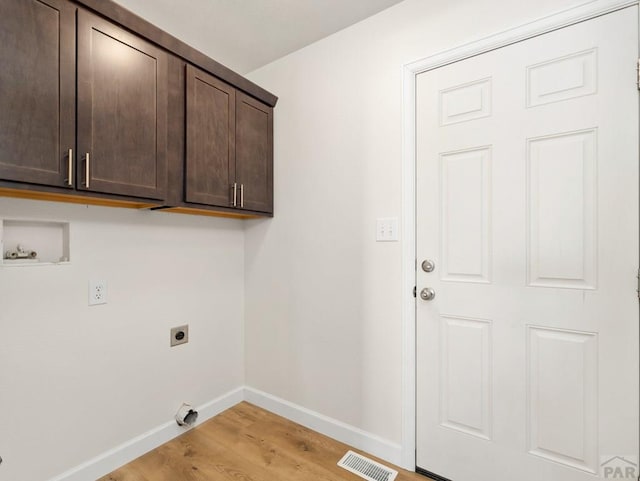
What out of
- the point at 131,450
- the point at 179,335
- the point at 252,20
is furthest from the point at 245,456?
the point at 252,20

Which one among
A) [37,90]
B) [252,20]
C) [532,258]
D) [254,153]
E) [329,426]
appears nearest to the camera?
[37,90]

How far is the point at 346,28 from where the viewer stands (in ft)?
6.23

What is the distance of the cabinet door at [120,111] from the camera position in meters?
1.31

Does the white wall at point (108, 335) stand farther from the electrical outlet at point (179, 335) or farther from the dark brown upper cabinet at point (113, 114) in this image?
the dark brown upper cabinet at point (113, 114)

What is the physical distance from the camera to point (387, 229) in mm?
1744

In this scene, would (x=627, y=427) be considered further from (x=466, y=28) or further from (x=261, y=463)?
(x=466, y=28)

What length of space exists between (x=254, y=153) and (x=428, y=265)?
1.29 metres

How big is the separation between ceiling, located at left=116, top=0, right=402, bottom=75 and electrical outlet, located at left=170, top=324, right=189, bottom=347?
71.2 inches

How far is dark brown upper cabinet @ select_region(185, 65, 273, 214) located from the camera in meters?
1.71

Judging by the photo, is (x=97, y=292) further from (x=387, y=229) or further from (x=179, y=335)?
(x=387, y=229)

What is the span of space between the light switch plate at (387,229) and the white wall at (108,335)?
3.73 feet

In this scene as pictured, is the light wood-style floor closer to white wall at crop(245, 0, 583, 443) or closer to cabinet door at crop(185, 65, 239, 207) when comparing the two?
white wall at crop(245, 0, 583, 443)

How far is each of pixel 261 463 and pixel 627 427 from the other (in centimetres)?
163

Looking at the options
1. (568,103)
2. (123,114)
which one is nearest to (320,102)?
(123,114)
